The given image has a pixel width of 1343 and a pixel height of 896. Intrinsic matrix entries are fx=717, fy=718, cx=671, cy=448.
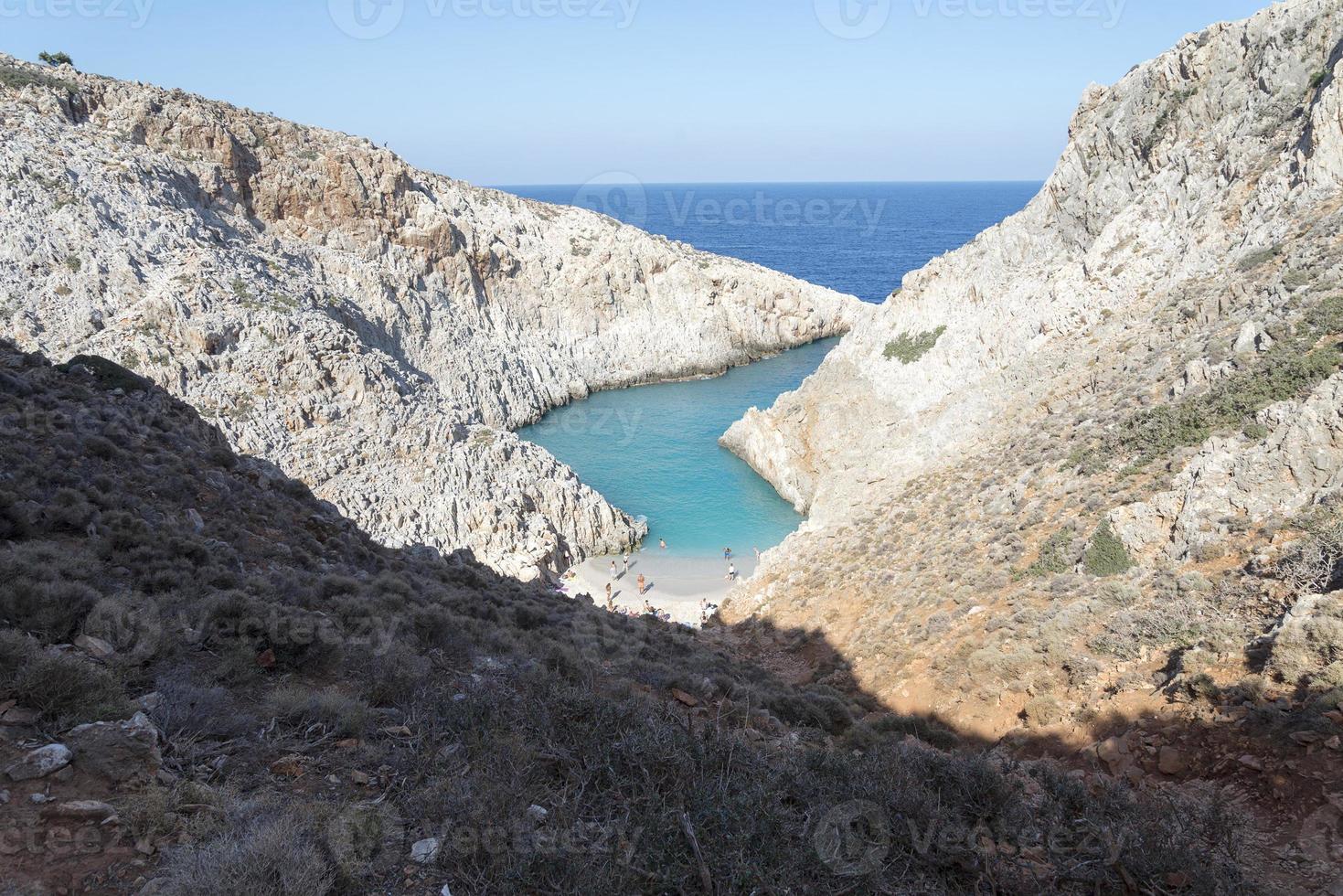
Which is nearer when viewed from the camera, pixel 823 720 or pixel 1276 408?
pixel 823 720

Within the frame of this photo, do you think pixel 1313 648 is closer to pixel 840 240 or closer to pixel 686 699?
pixel 686 699

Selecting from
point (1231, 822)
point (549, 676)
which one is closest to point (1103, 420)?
point (1231, 822)

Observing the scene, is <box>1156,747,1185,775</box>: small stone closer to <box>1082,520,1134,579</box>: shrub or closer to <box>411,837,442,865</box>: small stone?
<box>1082,520,1134,579</box>: shrub

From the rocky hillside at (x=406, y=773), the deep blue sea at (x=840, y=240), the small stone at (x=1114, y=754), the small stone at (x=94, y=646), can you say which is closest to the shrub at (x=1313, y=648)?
the small stone at (x=1114, y=754)

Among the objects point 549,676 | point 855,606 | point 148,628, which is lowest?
point 855,606

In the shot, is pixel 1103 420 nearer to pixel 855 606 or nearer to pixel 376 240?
pixel 855 606

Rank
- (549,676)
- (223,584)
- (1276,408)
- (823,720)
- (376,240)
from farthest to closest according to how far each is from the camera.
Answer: (376,240), (1276,408), (823,720), (223,584), (549,676)

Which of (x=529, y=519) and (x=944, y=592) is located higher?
(x=944, y=592)
